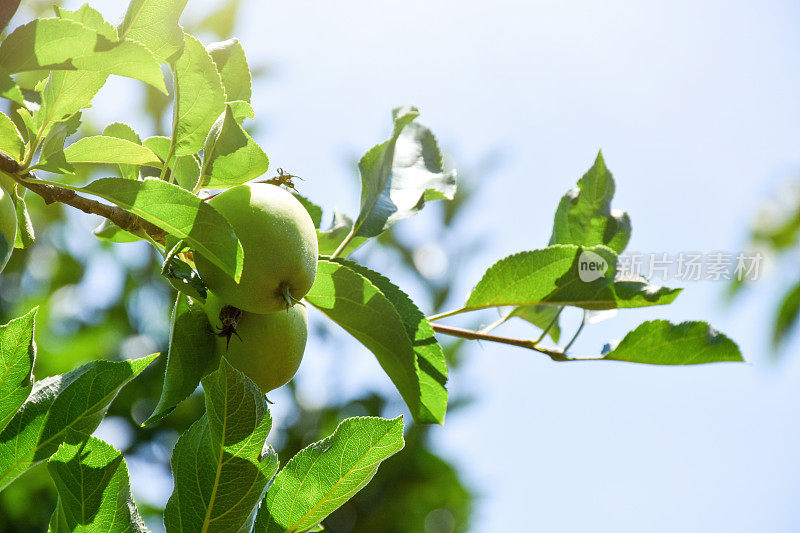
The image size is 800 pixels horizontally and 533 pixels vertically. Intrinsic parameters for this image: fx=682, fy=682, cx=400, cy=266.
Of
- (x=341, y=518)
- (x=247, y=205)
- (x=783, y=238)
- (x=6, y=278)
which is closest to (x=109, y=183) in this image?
(x=247, y=205)

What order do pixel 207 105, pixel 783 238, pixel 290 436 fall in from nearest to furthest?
pixel 207 105 → pixel 290 436 → pixel 783 238

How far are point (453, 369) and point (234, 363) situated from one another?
282cm

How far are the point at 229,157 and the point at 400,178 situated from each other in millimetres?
336

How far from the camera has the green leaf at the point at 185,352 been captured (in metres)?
0.83

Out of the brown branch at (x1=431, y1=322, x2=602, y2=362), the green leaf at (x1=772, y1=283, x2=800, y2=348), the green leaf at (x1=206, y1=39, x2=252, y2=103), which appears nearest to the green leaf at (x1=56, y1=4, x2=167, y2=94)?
the green leaf at (x1=206, y1=39, x2=252, y2=103)

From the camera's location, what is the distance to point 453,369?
3.59 metres

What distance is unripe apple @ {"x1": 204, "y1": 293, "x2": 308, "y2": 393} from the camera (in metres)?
0.83

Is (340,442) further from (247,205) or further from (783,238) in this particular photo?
(783,238)

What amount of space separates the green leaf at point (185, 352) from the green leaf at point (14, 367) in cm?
15

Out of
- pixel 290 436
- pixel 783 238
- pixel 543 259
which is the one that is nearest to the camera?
pixel 543 259

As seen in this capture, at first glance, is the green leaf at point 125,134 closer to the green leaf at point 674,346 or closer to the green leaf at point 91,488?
the green leaf at point 91,488

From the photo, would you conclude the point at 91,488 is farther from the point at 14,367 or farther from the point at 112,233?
the point at 112,233

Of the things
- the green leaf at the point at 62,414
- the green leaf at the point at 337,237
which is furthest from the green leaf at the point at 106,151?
the green leaf at the point at 337,237

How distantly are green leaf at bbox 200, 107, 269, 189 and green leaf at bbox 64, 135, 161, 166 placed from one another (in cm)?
7
